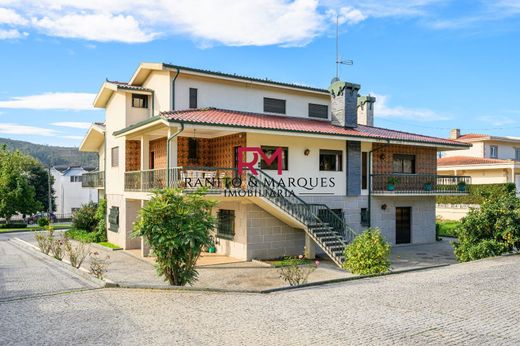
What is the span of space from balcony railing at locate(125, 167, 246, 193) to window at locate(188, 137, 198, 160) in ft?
7.31

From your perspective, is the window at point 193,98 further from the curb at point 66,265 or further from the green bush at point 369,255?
the green bush at point 369,255

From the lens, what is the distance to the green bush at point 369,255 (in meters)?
14.8

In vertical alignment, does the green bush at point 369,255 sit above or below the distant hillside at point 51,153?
below

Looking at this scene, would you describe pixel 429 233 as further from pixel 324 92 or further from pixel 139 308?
pixel 139 308

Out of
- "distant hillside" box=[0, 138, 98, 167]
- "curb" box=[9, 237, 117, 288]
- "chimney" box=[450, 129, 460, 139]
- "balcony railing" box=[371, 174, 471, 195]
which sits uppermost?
"distant hillside" box=[0, 138, 98, 167]

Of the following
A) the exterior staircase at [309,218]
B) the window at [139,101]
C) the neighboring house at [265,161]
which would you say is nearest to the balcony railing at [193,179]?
the neighboring house at [265,161]

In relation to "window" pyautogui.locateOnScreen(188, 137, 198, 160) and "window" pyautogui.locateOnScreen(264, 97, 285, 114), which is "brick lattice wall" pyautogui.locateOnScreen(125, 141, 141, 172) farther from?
"window" pyautogui.locateOnScreen(264, 97, 285, 114)

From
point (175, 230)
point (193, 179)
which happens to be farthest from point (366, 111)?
point (175, 230)

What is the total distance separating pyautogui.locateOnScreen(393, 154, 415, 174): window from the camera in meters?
24.4

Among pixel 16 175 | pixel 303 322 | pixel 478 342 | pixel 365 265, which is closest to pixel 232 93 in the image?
pixel 365 265

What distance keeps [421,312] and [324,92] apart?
1713cm

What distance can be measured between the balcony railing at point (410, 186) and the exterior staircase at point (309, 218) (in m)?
4.14

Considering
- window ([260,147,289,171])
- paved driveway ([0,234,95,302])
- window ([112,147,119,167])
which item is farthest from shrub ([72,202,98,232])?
window ([260,147,289,171])

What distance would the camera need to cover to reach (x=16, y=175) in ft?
142
